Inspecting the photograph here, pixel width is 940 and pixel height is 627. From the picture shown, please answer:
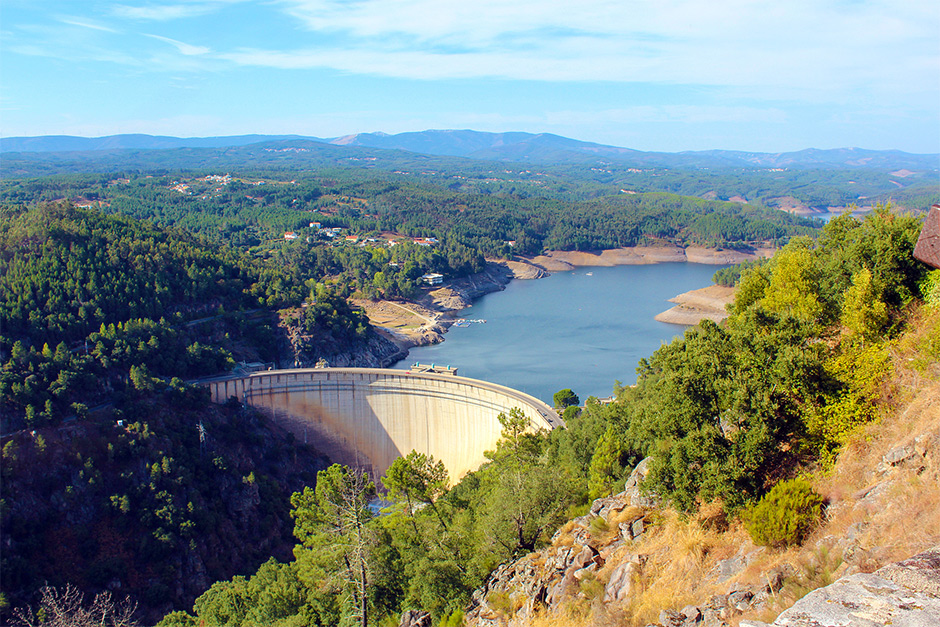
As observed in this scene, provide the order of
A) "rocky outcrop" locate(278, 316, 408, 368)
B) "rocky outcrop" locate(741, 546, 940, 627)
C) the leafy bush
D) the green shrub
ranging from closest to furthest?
"rocky outcrop" locate(741, 546, 940, 627)
the green shrub
the leafy bush
"rocky outcrop" locate(278, 316, 408, 368)

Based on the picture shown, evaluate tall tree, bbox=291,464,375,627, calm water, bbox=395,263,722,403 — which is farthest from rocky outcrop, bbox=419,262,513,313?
tall tree, bbox=291,464,375,627

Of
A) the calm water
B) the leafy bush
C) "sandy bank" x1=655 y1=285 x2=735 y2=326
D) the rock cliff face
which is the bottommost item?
the calm water

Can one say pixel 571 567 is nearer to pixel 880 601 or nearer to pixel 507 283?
pixel 880 601

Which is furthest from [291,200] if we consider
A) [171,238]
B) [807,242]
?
[807,242]

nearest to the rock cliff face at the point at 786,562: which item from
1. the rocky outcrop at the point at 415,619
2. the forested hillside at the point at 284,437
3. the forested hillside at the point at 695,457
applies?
the forested hillside at the point at 695,457

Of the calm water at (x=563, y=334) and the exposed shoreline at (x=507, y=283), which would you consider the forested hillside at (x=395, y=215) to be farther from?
the calm water at (x=563, y=334)

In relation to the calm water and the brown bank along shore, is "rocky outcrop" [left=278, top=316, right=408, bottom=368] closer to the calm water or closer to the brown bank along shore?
the calm water
